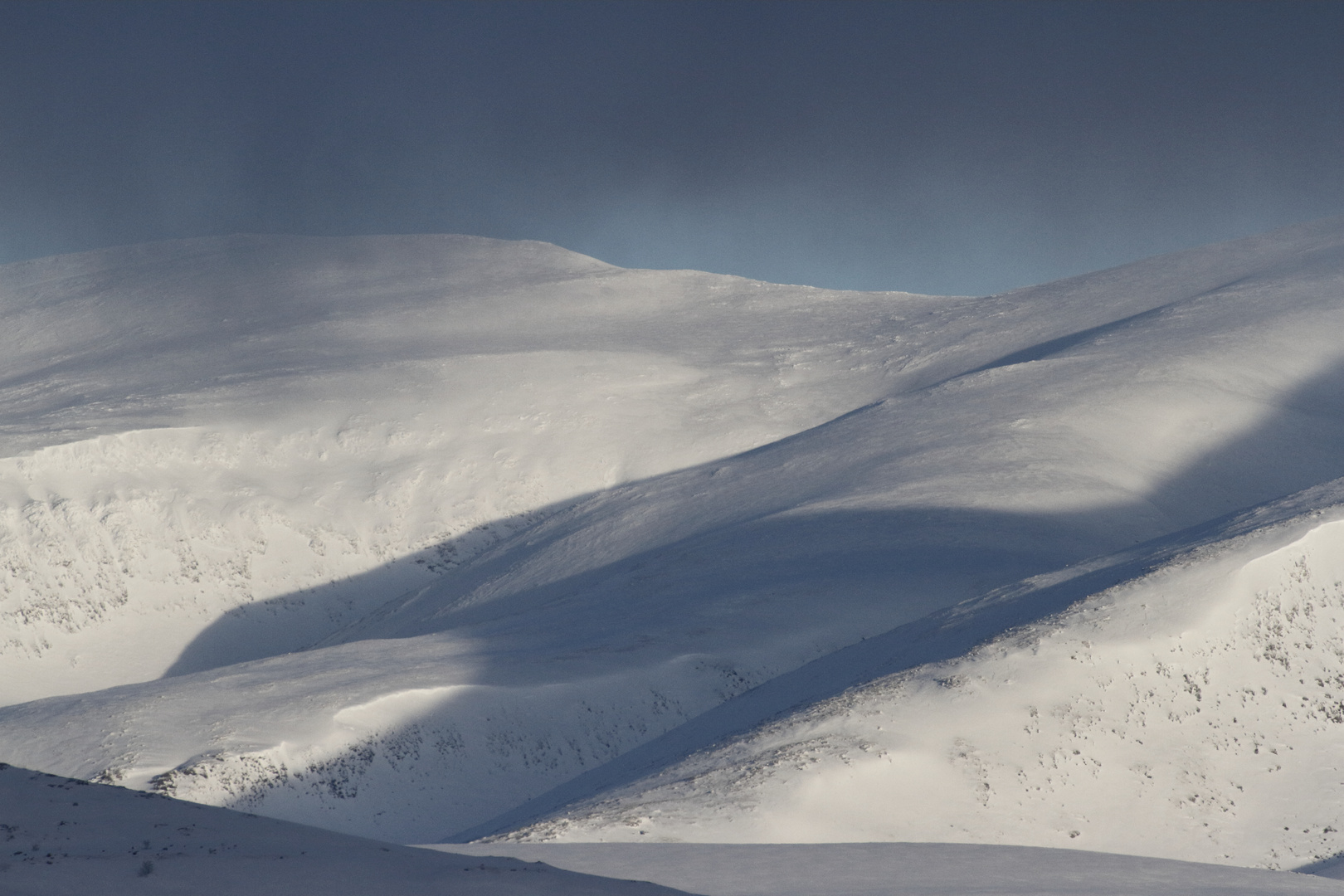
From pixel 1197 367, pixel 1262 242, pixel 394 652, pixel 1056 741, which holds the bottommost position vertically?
pixel 1056 741

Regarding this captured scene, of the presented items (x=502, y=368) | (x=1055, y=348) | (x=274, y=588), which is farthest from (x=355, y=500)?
(x=1055, y=348)

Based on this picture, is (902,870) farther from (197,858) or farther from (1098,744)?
(197,858)

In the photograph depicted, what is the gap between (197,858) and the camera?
7.56 meters

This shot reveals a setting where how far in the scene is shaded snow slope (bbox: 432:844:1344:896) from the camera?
10422mm

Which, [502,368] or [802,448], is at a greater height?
[502,368]

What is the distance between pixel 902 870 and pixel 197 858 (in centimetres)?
636

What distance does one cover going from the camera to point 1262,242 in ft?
212

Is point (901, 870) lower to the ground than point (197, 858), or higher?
lower

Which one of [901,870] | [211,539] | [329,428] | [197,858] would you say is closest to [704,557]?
[901,870]

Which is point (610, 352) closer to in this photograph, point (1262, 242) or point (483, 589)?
point (483, 589)

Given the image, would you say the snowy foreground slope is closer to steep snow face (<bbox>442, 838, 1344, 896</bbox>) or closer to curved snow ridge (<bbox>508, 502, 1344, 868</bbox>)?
curved snow ridge (<bbox>508, 502, 1344, 868</bbox>)

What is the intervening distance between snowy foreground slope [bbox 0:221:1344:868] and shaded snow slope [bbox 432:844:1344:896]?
2325 millimetres

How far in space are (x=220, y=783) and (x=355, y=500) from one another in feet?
99.3

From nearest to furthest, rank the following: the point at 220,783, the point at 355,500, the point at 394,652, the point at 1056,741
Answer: the point at 1056,741, the point at 220,783, the point at 394,652, the point at 355,500
